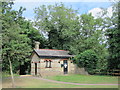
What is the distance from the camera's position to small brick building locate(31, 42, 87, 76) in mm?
22328

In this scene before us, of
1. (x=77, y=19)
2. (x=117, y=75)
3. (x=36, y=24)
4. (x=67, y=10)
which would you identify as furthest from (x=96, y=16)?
(x=117, y=75)

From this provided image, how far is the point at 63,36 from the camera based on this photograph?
108 ft

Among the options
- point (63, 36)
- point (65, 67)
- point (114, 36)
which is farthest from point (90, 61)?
point (63, 36)

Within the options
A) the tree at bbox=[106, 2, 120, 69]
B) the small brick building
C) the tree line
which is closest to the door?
the small brick building

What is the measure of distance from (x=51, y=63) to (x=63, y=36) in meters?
11.0

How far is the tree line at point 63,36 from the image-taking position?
1373cm

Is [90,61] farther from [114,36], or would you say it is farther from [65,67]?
[114,36]

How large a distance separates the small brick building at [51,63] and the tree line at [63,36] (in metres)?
1.33

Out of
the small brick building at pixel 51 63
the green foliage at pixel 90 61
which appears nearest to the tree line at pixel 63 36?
the green foliage at pixel 90 61

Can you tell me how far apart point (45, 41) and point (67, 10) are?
31.0 feet

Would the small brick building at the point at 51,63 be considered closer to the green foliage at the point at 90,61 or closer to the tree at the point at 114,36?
the green foliage at the point at 90,61

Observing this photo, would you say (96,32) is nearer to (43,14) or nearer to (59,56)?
(59,56)

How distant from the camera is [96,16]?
3406 cm

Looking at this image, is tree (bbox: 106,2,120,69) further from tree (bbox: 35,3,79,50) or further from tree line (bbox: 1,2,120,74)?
tree (bbox: 35,3,79,50)
